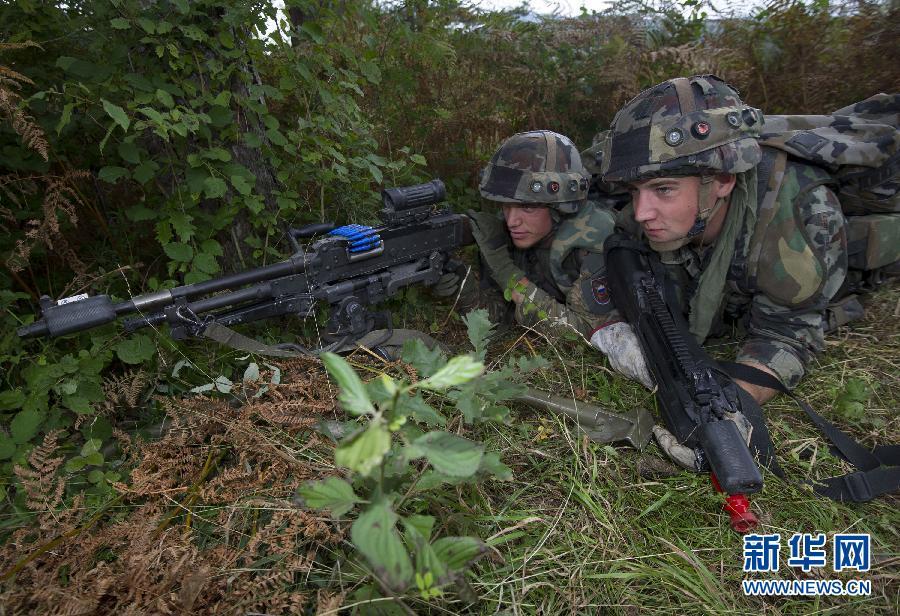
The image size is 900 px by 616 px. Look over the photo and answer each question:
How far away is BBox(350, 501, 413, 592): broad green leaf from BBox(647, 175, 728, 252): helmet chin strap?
244 centimetres

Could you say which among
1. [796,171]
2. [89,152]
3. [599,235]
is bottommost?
[599,235]

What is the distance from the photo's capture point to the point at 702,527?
6.31 ft

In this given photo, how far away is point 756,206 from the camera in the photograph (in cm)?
275

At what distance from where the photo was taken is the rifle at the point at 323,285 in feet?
7.72

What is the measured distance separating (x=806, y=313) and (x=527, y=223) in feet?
5.92

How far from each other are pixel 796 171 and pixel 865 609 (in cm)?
215

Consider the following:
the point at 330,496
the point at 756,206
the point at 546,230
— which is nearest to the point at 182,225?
the point at 330,496

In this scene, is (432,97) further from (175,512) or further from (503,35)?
(175,512)

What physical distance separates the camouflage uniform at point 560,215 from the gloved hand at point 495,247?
0.28m

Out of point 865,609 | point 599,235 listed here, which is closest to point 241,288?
point 599,235

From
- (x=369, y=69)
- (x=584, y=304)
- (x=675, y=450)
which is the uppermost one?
(x=369, y=69)

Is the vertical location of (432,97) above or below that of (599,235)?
above

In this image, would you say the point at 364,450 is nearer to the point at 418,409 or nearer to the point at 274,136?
the point at 418,409

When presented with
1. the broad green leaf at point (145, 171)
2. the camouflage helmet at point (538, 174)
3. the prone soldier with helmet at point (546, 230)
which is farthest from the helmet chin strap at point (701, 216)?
the broad green leaf at point (145, 171)
